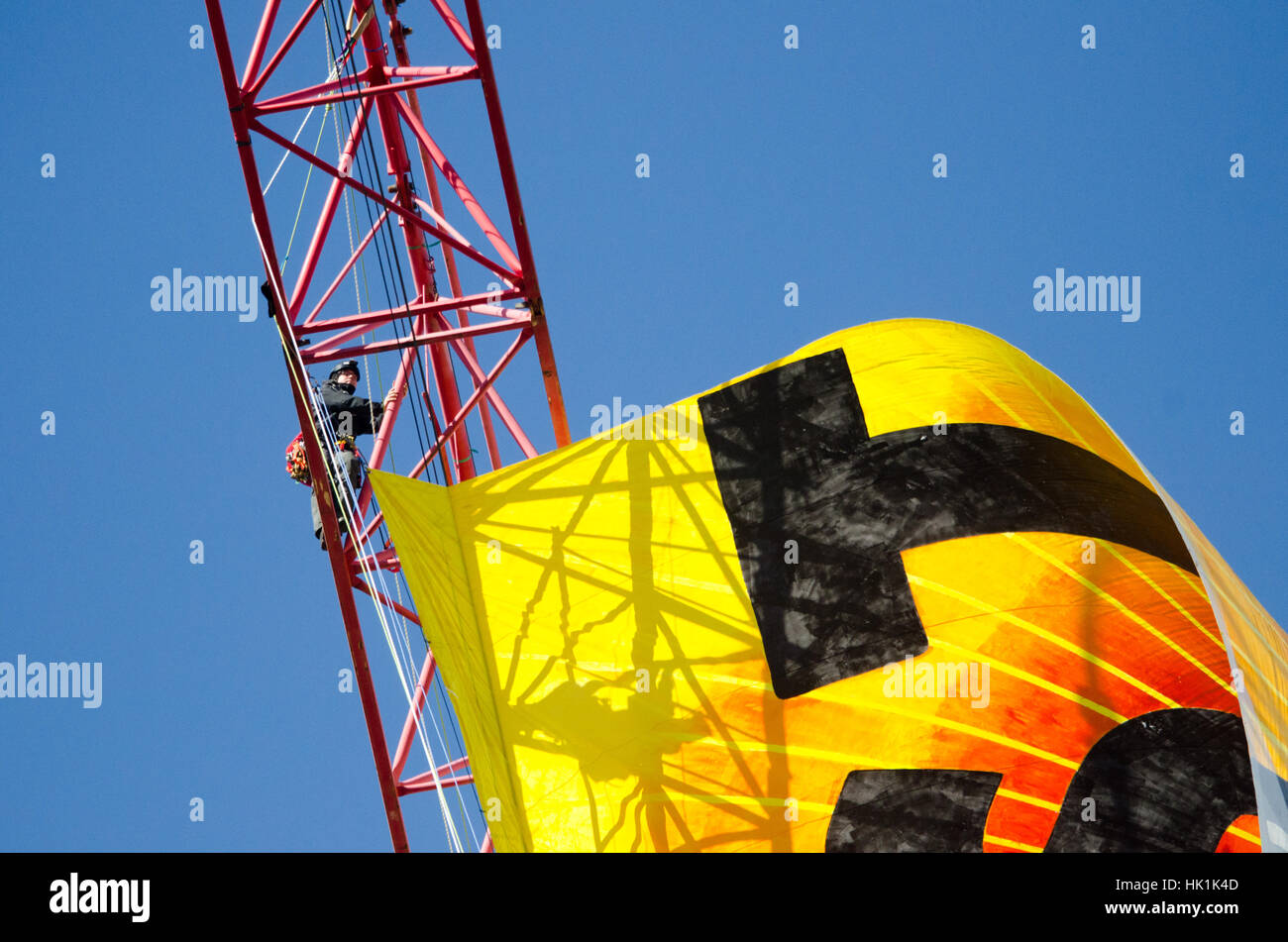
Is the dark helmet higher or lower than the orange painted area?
higher

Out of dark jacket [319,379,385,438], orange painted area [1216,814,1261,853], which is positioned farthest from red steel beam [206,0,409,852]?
orange painted area [1216,814,1261,853]

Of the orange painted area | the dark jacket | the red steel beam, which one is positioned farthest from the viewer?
the dark jacket

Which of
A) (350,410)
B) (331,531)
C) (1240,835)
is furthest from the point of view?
(350,410)

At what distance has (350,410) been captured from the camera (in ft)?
50.4

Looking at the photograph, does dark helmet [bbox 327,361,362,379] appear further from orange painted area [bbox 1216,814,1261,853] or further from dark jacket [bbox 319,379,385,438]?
orange painted area [bbox 1216,814,1261,853]

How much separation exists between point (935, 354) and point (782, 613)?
325 cm

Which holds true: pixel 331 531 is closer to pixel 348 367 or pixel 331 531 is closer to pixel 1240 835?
pixel 348 367

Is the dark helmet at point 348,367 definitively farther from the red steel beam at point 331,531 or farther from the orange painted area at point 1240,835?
the orange painted area at point 1240,835

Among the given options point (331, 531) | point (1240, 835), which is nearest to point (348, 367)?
point (331, 531)

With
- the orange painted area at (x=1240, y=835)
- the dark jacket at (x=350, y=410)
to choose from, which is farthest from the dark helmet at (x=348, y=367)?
the orange painted area at (x=1240, y=835)

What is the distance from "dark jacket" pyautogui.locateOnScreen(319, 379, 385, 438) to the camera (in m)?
15.3
